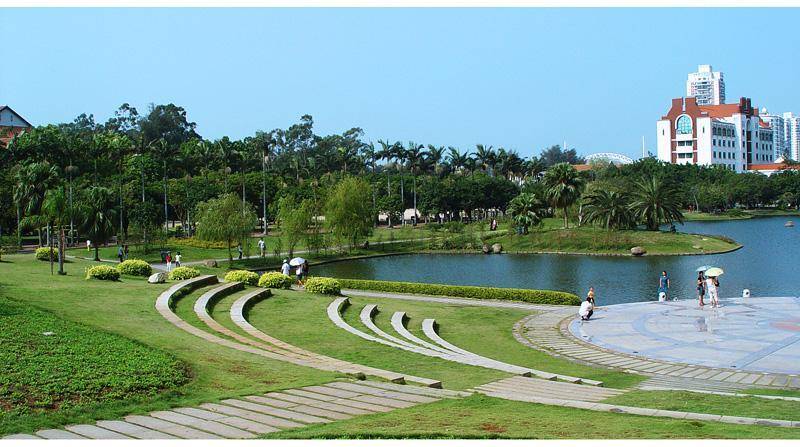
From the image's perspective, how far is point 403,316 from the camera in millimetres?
30328

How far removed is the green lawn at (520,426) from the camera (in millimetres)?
11266

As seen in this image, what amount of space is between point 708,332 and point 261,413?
1836 cm

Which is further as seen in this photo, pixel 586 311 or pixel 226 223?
pixel 226 223

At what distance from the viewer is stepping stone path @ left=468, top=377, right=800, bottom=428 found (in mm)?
12789

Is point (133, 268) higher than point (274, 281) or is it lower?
higher

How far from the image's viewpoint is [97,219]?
55094mm

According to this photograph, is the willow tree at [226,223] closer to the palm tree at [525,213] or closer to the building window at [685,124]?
the palm tree at [525,213]

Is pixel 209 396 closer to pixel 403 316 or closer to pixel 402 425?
pixel 402 425

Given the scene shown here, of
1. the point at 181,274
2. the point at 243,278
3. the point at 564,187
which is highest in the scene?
the point at 564,187

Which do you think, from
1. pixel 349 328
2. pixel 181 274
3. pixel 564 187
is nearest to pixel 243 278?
pixel 181 274

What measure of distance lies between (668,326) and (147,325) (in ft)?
57.8

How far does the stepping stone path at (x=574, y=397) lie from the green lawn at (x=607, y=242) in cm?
5303

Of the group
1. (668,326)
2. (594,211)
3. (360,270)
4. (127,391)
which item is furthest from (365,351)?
(594,211)

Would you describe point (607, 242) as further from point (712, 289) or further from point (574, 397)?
point (574, 397)
